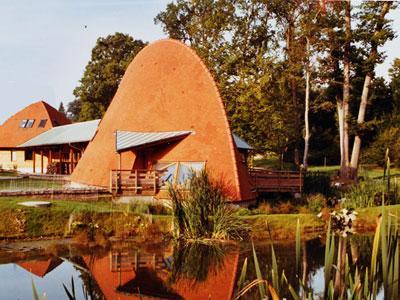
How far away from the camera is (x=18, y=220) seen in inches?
602

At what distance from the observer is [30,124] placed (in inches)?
1580

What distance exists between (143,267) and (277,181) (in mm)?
10936

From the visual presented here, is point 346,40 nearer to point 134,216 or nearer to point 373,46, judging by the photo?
point 373,46

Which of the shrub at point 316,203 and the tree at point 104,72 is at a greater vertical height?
the tree at point 104,72

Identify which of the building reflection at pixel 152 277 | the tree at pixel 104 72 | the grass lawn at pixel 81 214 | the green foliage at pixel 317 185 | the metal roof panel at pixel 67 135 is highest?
the tree at pixel 104 72

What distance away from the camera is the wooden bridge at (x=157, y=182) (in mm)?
19469

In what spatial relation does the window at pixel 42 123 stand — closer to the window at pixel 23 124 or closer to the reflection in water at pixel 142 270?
the window at pixel 23 124

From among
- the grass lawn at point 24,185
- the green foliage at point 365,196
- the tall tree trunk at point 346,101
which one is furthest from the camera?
the tall tree trunk at point 346,101

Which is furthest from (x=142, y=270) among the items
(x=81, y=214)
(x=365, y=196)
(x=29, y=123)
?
(x=29, y=123)

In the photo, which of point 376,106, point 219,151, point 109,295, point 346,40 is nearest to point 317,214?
point 219,151

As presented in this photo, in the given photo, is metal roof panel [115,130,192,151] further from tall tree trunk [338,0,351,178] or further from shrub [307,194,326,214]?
tall tree trunk [338,0,351,178]

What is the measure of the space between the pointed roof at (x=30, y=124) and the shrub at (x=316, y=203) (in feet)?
83.1

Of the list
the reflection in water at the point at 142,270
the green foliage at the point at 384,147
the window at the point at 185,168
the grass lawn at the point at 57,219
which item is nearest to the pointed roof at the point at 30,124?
the window at the point at 185,168

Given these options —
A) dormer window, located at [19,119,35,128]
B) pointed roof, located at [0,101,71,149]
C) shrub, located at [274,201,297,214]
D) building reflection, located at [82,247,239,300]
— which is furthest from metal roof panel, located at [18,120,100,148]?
building reflection, located at [82,247,239,300]
